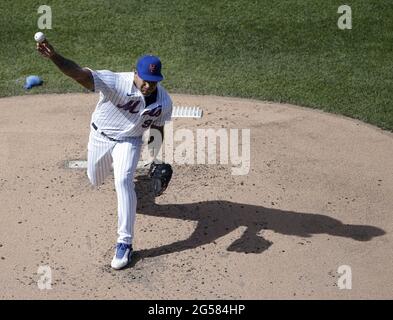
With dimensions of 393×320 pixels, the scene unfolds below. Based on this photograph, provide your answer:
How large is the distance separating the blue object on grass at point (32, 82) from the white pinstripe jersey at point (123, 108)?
3789 mm

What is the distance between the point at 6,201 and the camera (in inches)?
293

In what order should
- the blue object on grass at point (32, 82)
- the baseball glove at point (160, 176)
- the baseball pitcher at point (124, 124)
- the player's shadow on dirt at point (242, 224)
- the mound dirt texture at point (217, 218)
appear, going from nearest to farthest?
the mound dirt texture at point (217, 218) → the baseball pitcher at point (124, 124) → the baseball glove at point (160, 176) → the player's shadow on dirt at point (242, 224) → the blue object on grass at point (32, 82)

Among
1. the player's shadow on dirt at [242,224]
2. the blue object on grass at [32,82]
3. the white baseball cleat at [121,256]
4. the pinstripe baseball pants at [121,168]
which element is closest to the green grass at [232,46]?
the blue object on grass at [32,82]

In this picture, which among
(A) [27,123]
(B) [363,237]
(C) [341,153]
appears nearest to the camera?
(B) [363,237]

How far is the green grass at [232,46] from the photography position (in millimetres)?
10352

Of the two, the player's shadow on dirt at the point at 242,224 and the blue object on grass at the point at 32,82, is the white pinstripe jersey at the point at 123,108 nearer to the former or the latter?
the player's shadow on dirt at the point at 242,224

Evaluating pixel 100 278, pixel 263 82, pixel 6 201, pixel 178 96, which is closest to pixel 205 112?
pixel 178 96

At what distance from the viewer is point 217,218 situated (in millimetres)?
7207

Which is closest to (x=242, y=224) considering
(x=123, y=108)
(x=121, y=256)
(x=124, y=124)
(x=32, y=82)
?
(x=121, y=256)

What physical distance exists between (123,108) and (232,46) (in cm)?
535

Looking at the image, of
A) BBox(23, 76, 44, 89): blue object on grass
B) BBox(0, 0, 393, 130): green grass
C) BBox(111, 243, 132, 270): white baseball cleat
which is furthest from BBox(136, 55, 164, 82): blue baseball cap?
BBox(23, 76, 44, 89): blue object on grass

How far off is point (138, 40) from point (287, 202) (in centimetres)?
507

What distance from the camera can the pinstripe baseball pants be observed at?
641 cm

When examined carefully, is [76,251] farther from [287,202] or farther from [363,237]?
[363,237]
